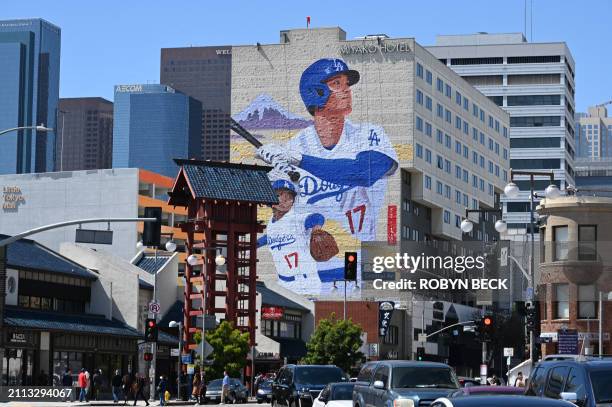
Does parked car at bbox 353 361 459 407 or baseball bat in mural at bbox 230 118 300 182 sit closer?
parked car at bbox 353 361 459 407

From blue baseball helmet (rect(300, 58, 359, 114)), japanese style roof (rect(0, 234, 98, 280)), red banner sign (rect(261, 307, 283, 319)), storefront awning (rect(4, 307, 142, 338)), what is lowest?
storefront awning (rect(4, 307, 142, 338))

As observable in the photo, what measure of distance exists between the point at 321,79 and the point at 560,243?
215ft

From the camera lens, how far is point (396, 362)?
30.1 metres

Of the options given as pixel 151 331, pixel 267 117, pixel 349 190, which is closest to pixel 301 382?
pixel 151 331

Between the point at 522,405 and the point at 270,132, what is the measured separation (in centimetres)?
11867

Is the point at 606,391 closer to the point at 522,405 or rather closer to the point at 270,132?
the point at 522,405

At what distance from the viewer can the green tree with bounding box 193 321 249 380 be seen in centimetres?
7988

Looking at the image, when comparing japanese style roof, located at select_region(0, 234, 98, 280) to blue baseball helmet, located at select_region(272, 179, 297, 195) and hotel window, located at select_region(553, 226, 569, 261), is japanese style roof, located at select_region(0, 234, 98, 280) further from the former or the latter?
blue baseball helmet, located at select_region(272, 179, 297, 195)

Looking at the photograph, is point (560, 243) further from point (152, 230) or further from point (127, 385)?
point (152, 230)

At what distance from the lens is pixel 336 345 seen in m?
95.2

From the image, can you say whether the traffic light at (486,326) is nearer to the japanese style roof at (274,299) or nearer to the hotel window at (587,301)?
the hotel window at (587,301)

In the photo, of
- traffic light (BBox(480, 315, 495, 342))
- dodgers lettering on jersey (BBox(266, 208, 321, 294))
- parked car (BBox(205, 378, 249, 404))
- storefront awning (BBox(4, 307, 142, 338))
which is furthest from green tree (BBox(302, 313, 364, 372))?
traffic light (BBox(480, 315, 495, 342))

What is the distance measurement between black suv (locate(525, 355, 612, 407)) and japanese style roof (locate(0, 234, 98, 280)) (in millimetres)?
56636

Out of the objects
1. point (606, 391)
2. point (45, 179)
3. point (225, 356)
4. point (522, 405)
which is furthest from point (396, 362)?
point (45, 179)
